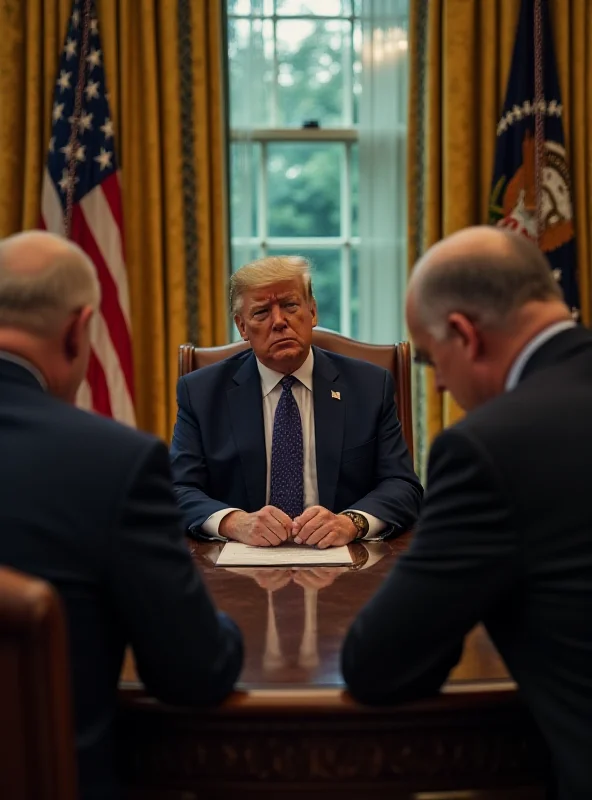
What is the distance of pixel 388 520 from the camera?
2.63 meters

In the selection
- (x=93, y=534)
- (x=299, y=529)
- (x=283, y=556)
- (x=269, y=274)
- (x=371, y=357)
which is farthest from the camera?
(x=371, y=357)

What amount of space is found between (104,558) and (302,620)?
1.87ft

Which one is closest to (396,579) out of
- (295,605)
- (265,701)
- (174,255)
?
(265,701)

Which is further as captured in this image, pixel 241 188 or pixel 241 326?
pixel 241 188

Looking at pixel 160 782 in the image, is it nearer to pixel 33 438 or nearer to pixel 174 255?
pixel 33 438

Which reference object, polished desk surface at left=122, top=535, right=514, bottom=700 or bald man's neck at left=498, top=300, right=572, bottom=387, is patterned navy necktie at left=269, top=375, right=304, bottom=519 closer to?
polished desk surface at left=122, top=535, right=514, bottom=700

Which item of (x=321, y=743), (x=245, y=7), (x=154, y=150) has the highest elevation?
(x=245, y=7)

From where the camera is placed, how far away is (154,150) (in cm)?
476

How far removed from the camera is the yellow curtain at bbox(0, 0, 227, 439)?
4.67m

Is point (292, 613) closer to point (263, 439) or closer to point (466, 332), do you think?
point (466, 332)

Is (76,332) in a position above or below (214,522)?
above

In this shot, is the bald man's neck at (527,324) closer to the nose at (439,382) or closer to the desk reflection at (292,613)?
the nose at (439,382)

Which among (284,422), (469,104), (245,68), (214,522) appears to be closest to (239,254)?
(245,68)

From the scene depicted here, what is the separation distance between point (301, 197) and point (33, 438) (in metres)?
4.09
